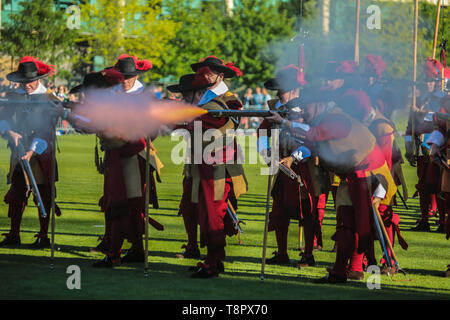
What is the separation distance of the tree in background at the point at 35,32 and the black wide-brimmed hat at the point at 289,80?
34448 millimetres

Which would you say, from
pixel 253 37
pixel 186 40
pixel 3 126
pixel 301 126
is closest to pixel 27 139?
pixel 3 126

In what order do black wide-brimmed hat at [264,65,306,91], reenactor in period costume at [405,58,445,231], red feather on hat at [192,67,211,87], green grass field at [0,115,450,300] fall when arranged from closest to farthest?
green grass field at [0,115,450,300]
red feather on hat at [192,67,211,87]
black wide-brimmed hat at [264,65,306,91]
reenactor in period costume at [405,58,445,231]

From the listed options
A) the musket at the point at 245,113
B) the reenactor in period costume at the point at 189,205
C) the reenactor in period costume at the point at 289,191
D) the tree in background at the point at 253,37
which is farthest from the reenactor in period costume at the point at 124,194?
the tree in background at the point at 253,37

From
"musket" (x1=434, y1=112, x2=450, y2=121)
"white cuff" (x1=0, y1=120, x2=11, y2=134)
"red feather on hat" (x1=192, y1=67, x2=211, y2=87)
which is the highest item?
"red feather on hat" (x1=192, y1=67, x2=211, y2=87)

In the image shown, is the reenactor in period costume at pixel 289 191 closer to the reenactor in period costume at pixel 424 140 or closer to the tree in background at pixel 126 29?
the reenactor in period costume at pixel 424 140

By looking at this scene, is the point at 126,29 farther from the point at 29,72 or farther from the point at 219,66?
the point at 219,66

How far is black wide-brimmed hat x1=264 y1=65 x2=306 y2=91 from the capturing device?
10.0 m

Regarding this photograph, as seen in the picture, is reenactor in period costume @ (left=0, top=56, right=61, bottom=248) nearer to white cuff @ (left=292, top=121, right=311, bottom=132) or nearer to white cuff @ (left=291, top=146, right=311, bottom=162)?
white cuff @ (left=291, top=146, right=311, bottom=162)

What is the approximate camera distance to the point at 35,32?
44.5m

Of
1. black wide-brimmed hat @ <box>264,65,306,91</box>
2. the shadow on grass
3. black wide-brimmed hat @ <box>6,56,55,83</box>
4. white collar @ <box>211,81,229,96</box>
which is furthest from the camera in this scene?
black wide-brimmed hat @ <box>6,56,55,83</box>

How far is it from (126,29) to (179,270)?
40793 millimetres

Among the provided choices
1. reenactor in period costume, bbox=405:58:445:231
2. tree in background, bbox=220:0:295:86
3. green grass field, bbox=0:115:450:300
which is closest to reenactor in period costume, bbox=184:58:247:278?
green grass field, bbox=0:115:450:300
